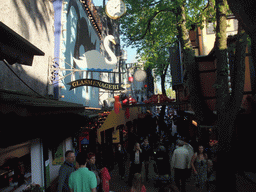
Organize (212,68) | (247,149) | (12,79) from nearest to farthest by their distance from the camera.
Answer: (12,79)
(247,149)
(212,68)

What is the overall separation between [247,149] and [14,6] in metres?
11.5

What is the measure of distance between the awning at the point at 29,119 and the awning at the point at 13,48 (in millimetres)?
682

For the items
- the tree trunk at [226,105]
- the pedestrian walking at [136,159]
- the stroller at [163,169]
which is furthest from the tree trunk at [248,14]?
the pedestrian walking at [136,159]

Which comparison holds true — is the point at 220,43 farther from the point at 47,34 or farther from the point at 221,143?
the point at 47,34

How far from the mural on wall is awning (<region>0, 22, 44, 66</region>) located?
4.56m

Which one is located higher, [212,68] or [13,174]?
[212,68]

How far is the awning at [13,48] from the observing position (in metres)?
3.69

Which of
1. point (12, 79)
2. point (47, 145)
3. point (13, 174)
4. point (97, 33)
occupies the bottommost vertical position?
point (13, 174)

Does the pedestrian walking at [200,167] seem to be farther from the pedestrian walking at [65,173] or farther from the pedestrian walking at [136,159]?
the pedestrian walking at [65,173]

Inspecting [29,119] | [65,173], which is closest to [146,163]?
[65,173]

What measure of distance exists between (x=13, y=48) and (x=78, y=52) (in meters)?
9.27

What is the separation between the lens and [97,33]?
711 inches

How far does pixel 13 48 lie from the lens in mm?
4027

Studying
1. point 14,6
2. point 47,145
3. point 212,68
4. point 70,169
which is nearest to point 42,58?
point 14,6
